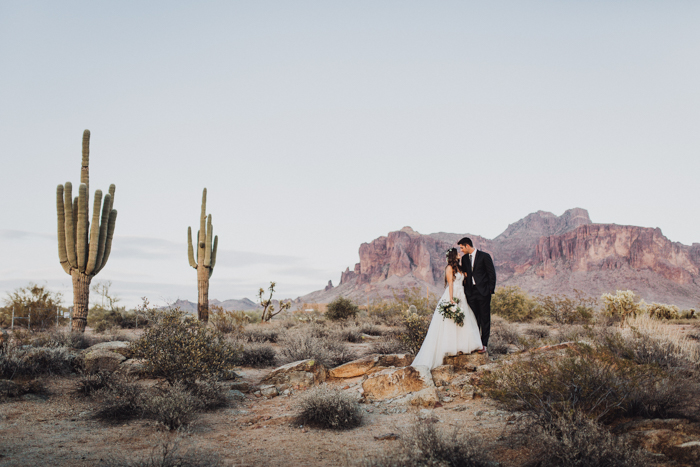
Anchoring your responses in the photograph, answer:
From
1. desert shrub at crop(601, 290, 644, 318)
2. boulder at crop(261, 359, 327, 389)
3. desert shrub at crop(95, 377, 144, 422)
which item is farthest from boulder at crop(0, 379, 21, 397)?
desert shrub at crop(601, 290, 644, 318)

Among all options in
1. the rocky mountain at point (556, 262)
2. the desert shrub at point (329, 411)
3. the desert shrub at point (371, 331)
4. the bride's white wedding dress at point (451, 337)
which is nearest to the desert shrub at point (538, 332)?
the desert shrub at point (371, 331)

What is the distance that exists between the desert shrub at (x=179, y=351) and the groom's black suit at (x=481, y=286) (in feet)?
14.9

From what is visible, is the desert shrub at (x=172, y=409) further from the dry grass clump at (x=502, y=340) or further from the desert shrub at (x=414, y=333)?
the dry grass clump at (x=502, y=340)

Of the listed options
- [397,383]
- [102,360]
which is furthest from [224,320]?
[397,383]

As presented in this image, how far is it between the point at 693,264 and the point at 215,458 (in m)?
105

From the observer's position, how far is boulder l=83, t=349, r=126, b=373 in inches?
323

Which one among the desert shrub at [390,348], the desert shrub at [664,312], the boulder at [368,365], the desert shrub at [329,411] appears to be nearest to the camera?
the desert shrub at [329,411]

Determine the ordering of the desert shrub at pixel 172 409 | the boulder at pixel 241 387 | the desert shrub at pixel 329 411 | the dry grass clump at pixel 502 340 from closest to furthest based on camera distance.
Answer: the desert shrub at pixel 172 409 → the desert shrub at pixel 329 411 → the boulder at pixel 241 387 → the dry grass clump at pixel 502 340

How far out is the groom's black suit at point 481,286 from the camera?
7372mm

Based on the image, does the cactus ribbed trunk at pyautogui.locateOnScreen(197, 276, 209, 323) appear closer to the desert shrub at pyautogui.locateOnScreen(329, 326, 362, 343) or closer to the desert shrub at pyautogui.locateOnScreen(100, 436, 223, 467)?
the desert shrub at pyautogui.locateOnScreen(329, 326, 362, 343)

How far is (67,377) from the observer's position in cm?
816

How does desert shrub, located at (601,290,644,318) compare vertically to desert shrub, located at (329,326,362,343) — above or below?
above

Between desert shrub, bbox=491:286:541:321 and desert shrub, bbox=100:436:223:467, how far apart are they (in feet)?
55.8

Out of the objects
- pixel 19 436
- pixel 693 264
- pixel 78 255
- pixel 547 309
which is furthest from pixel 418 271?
pixel 19 436
